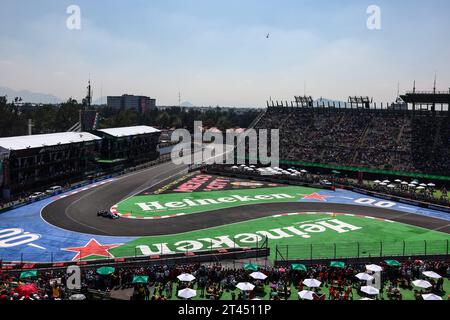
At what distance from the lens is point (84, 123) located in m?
94.0

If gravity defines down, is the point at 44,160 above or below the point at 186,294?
above

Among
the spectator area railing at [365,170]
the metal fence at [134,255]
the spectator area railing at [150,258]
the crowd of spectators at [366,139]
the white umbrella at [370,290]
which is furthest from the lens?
the crowd of spectators at [366,139]

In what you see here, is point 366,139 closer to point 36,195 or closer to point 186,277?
point 36,195

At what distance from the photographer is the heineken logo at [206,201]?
5922 cm

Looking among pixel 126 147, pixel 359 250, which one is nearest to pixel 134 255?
pixel 359 250

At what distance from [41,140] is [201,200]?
30.4m

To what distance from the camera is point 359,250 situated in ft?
134

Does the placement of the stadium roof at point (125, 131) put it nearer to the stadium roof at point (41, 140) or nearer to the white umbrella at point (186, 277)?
the stadium roof at point (41, 140)

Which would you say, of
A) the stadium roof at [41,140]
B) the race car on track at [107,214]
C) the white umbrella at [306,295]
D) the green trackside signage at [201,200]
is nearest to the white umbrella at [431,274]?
the white umbrella at [306,295]

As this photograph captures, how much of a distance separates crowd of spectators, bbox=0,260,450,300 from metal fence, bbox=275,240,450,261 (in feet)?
11.6

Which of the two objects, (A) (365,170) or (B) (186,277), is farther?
(A) (365,170)

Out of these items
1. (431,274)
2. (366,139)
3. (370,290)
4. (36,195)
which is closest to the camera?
(370,290)
